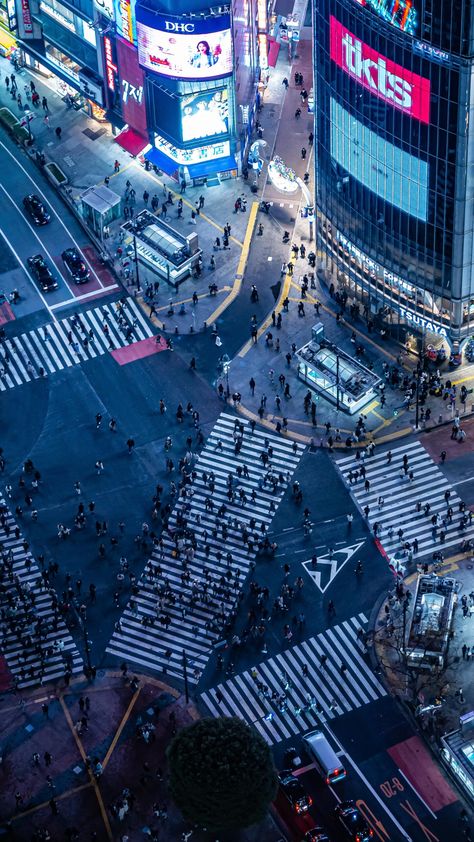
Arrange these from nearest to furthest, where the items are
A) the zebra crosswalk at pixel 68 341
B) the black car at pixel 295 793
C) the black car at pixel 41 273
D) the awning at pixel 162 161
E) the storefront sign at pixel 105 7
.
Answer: the black car at pixel 295 793
the zebra crosswalk at pixel 68 341
the black car at pixel 41 273
the storefront sign at pixel 105 7
the awning at pixel 162 161

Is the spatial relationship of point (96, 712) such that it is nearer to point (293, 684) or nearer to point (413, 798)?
point (293, 684)

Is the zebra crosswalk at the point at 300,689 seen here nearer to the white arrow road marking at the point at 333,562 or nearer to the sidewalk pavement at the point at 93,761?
the sidewalk pavement at the point at 93,761

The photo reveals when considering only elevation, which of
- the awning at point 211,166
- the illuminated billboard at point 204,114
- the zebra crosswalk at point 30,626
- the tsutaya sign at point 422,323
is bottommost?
the zebra crosswalk at point 30,626

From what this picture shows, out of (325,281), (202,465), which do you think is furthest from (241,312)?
(202,465)

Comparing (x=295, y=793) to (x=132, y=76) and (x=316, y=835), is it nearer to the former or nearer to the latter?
(x=316, y=835)

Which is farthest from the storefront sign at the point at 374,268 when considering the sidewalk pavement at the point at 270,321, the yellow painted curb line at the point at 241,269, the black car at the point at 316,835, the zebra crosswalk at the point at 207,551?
the black car at the point at 316,835

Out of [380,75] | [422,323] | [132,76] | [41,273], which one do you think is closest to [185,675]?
[422,323]

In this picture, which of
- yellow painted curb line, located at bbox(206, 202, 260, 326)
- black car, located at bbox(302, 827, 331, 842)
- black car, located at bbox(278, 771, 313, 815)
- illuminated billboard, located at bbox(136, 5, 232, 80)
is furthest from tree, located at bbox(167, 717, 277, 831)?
illuminated billboard, located at bbox(136, 5, 232, 80)
